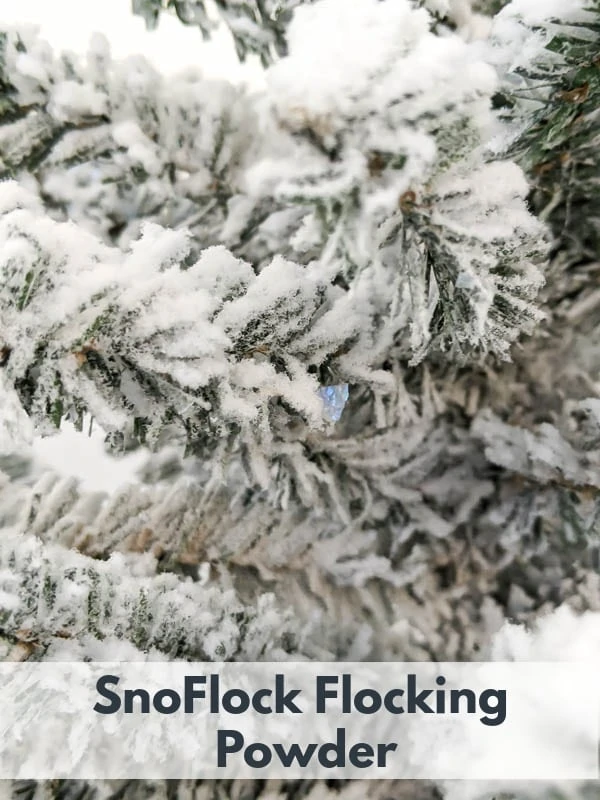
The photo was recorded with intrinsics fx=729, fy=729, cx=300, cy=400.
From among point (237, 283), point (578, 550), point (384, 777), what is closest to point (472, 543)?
point (578, 550)

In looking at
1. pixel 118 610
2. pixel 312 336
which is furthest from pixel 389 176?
pixel 118 610

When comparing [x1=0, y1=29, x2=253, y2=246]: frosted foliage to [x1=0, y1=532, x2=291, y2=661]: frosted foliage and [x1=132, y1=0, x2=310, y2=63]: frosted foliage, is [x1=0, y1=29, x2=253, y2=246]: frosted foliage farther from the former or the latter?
[x1=0, y1=532, x2=291, y2=661]: frosted foliage

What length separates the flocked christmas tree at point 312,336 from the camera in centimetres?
22

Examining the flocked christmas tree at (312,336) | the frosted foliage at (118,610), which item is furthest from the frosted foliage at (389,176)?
the frosted foliage at (118,610)

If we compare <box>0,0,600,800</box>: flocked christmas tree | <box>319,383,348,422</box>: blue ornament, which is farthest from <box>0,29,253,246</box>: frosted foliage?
<box>319,383,348,422</box>: blue ornament

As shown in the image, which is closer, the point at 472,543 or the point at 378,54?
the point at 378,54

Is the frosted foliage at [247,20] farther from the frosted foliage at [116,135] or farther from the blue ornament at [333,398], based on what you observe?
the blue ornament at [333,398]

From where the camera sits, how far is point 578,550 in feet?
1.78

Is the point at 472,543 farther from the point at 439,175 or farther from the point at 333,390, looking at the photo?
the point at 439,175

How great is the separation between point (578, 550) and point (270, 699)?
0.89 ft

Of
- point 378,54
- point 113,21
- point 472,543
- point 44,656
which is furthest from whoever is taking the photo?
point 113,21

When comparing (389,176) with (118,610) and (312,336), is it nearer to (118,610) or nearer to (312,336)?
(312,336)

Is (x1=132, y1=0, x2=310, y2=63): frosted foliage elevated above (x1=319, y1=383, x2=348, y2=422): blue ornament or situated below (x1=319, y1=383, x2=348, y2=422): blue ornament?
above

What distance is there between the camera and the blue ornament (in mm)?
371
